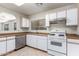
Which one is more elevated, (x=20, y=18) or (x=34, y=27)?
(x=20, y=18)

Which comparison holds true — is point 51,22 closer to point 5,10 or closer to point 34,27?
point 34,27

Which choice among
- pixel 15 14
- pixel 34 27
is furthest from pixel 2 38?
pixel 34 27

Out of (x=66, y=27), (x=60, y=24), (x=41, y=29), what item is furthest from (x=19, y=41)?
(x=66, y=27)

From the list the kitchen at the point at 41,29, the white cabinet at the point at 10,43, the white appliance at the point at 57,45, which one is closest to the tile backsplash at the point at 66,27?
the kitchen at the point at 41,29

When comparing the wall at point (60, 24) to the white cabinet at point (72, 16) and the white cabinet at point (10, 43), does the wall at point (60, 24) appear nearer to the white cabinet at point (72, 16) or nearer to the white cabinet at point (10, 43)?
the white cabinet at point (72, 16)

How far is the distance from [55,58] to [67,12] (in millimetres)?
1563

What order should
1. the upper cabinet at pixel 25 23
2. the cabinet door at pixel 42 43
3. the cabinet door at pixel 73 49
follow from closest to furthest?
the cabinet door at pixel 73 49, the cabinet door at pixel 42 43, the upper cabinet at pixel 25 23

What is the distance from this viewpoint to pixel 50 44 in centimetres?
174

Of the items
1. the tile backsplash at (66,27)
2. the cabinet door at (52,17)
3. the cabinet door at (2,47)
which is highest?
the cabinet door at (52,17)

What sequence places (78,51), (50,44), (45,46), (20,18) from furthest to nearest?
(20,18), (45,46), (50,44), (78,51)

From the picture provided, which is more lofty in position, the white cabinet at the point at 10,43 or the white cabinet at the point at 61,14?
the white cabinet at the point at 61,14

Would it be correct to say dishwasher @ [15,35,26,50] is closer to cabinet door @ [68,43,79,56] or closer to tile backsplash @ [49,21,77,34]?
tile backsplash @ [49,21,77,34]

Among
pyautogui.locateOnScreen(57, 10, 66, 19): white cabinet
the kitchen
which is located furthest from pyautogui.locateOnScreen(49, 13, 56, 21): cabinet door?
pyautogui.locateOnScreen(57, 10, 66, 19): white cabinet

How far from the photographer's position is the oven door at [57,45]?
1507mm
